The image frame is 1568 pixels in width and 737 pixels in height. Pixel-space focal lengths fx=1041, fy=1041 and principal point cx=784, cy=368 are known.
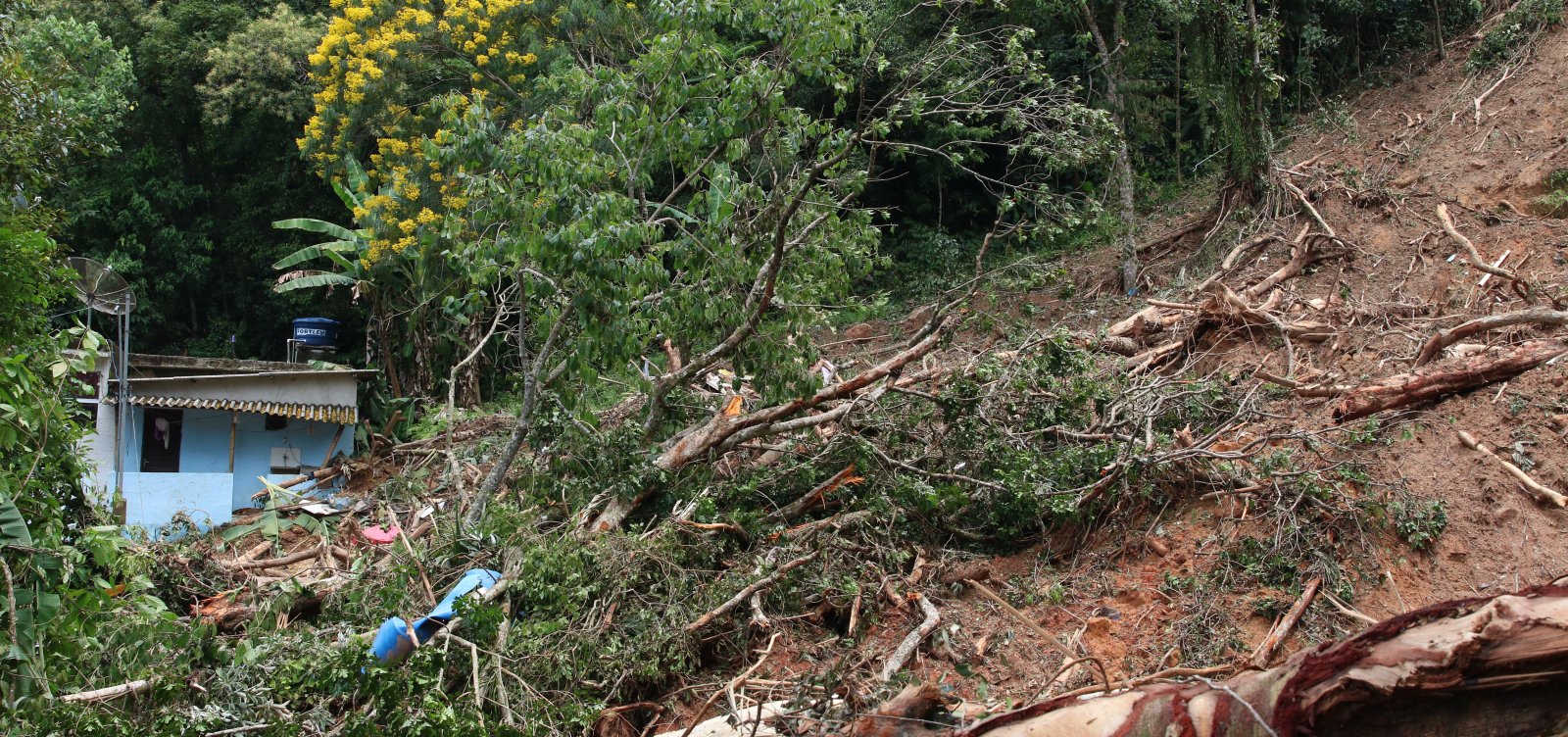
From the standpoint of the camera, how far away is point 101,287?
9406mm

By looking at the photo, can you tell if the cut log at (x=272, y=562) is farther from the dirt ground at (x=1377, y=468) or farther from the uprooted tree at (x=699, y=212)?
the dirt ground at (x=1377, y=468)

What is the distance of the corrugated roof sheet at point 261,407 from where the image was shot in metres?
11.6

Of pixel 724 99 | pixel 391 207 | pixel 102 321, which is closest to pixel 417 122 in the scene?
pixel 391 207

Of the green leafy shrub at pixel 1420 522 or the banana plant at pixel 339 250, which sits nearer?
the green leafy shrub at pixel 1420 522

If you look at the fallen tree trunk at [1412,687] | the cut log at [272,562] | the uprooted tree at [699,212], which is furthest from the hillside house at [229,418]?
the fallen tree trunk at [1412,687]

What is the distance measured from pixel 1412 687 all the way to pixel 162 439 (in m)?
13.6

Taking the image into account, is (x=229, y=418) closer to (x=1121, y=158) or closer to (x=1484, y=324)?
(x=1121, y=158)

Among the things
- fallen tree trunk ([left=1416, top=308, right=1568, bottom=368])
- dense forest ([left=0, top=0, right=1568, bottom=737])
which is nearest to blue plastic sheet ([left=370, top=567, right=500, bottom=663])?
dense forest ([left=0, top=0, right=1568, bottom=737])

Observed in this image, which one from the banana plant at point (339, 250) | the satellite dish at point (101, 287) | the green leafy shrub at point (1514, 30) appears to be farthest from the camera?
the banana plant at point (339, 250)

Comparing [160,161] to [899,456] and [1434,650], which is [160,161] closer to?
[899,456]

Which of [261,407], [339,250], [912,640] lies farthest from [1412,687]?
[339,250]

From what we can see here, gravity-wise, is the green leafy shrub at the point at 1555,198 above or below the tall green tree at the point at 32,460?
above

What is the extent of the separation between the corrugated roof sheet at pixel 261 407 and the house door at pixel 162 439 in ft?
1.93

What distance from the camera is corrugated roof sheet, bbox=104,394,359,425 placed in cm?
1159
